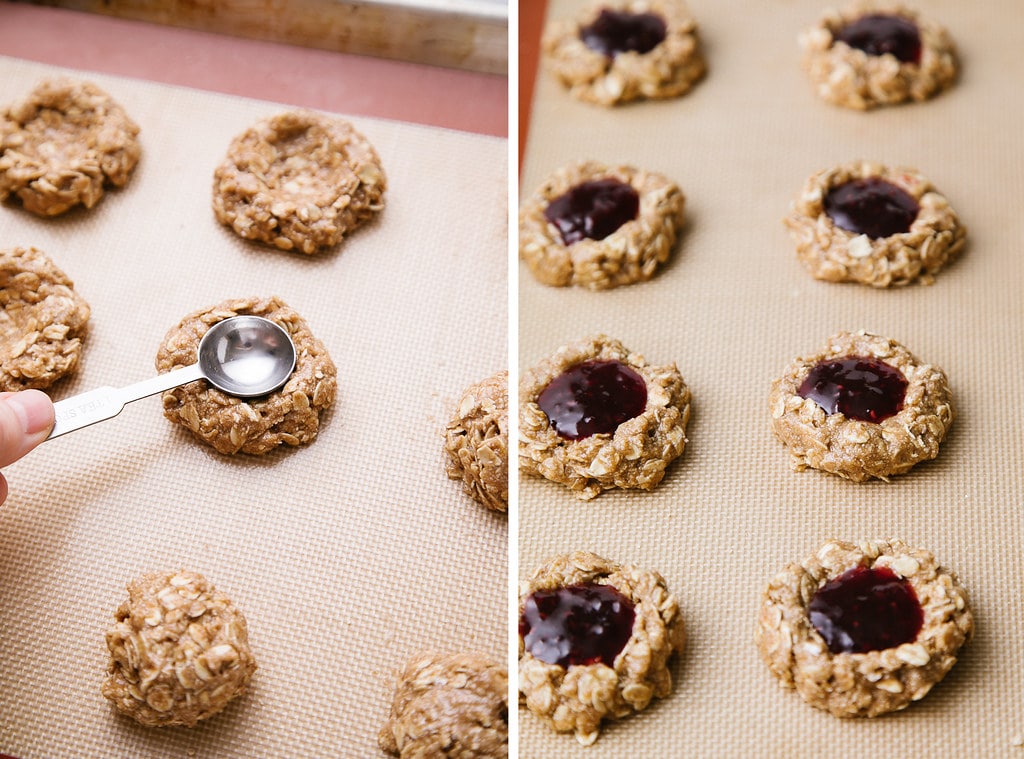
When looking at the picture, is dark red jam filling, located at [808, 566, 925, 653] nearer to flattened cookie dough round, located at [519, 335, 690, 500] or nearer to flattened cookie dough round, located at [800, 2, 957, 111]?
flattened cookie dough round, located at [519, 335, 690, 500]

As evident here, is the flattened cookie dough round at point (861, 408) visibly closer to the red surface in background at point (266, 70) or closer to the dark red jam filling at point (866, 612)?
the dark red jam filling at point (866, 612)

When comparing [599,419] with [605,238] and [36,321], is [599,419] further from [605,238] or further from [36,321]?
[36,321]

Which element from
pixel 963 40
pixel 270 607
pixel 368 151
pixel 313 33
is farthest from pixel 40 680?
pixel 963 40

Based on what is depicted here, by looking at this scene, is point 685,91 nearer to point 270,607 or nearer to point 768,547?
point 768,547

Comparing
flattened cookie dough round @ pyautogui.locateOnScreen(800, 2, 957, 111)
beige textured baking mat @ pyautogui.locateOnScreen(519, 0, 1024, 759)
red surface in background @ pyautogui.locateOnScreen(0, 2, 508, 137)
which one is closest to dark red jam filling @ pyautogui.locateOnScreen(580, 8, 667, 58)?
beige textured baking mat @ pyautogui.locateOnScreen(519, 0, 1024, 759)

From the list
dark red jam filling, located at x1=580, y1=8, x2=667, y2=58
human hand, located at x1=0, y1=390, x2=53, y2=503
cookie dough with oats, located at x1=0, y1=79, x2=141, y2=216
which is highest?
dark red jam filling, located at x1=580, y1=8, x2=667, y2=58

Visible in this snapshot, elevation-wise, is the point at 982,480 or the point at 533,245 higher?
the point at 533,245
